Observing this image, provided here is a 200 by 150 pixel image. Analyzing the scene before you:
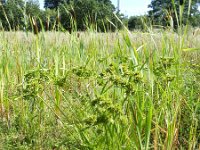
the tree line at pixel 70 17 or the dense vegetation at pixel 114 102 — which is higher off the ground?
the tree line at pixel 70 17

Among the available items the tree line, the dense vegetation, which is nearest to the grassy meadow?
the dense vegetation

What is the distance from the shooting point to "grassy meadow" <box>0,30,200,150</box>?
1168 millimetres

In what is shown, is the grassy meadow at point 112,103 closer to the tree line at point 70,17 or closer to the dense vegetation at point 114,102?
the dense vegetation at point 114,102

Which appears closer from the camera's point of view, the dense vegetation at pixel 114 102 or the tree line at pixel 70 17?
the dense vegetation at pixel 114 102

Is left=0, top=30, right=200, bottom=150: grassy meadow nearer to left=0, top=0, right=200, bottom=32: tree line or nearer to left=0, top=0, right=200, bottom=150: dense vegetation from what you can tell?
left=0, top=0, right=200, bottom=150: dense vegetation

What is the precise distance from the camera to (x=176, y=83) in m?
1.46

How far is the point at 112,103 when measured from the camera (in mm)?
1043

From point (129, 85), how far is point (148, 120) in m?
0.20

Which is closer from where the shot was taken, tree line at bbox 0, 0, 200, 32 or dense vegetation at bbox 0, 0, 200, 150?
dense vegetation at bbox 0, 0, 200, 150

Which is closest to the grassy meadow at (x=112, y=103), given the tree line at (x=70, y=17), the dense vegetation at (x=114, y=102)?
the dense vegetation at (x=114, y=102)

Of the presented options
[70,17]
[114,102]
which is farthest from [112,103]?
[70,17]

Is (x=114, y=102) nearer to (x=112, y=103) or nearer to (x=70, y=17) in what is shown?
(x=112, y=103)

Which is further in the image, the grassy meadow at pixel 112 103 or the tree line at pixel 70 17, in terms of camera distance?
the tree line at pixel 70 17

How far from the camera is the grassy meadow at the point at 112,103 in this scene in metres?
1.17
